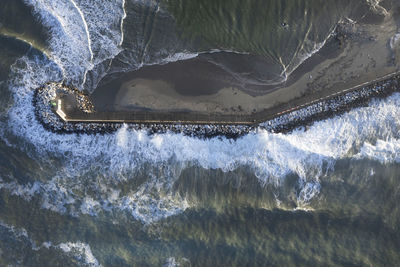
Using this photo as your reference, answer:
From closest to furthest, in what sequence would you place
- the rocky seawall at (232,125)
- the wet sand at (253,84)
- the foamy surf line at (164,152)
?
1. the foamy surf line at (164,152)
2. the rocky seawall at (232,125)
3. the wet sand at (253,84)

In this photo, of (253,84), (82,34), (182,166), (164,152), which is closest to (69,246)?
(164,152)

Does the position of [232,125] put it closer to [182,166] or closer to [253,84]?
[253,84]

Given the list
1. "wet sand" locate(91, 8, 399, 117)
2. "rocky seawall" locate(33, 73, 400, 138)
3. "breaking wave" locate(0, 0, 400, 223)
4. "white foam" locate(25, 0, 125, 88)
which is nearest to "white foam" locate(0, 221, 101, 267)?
"breaking wave" locate(0, 0, 400, 223)

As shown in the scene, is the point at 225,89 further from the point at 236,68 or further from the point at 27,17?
the point at 27,17

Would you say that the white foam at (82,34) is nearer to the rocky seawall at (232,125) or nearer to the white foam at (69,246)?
the rocky seawall at (232,125)

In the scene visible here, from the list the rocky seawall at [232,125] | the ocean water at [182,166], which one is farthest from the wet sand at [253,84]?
the ocean water at [182,166]

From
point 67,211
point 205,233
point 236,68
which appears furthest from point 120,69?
point 205,233
